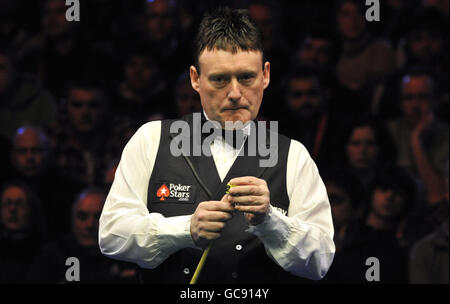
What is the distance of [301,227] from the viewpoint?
2.58 meters

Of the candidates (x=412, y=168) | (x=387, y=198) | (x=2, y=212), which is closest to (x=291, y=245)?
(x=387, y=198)

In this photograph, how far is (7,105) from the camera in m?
5.87

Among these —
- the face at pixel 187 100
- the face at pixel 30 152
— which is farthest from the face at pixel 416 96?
the face at pixel 30 152

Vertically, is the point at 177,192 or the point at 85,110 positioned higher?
the point at 85,110

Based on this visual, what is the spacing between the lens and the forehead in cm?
256

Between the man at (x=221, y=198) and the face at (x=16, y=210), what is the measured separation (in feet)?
8.98

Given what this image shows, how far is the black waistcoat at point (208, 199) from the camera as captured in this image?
8.57 ft

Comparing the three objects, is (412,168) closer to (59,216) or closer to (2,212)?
(59,216)

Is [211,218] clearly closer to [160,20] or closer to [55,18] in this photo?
[160,20]

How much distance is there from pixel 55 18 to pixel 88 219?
2.00m

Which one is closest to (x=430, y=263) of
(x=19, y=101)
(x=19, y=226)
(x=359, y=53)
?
Answer: (x=359, y=53)

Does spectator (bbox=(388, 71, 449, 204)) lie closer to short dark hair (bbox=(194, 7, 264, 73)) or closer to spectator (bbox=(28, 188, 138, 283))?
spectator (bbox=(28, 188, 138, 283))

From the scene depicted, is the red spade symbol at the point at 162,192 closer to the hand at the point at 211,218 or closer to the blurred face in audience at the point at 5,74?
the hand at the point at 211,218
